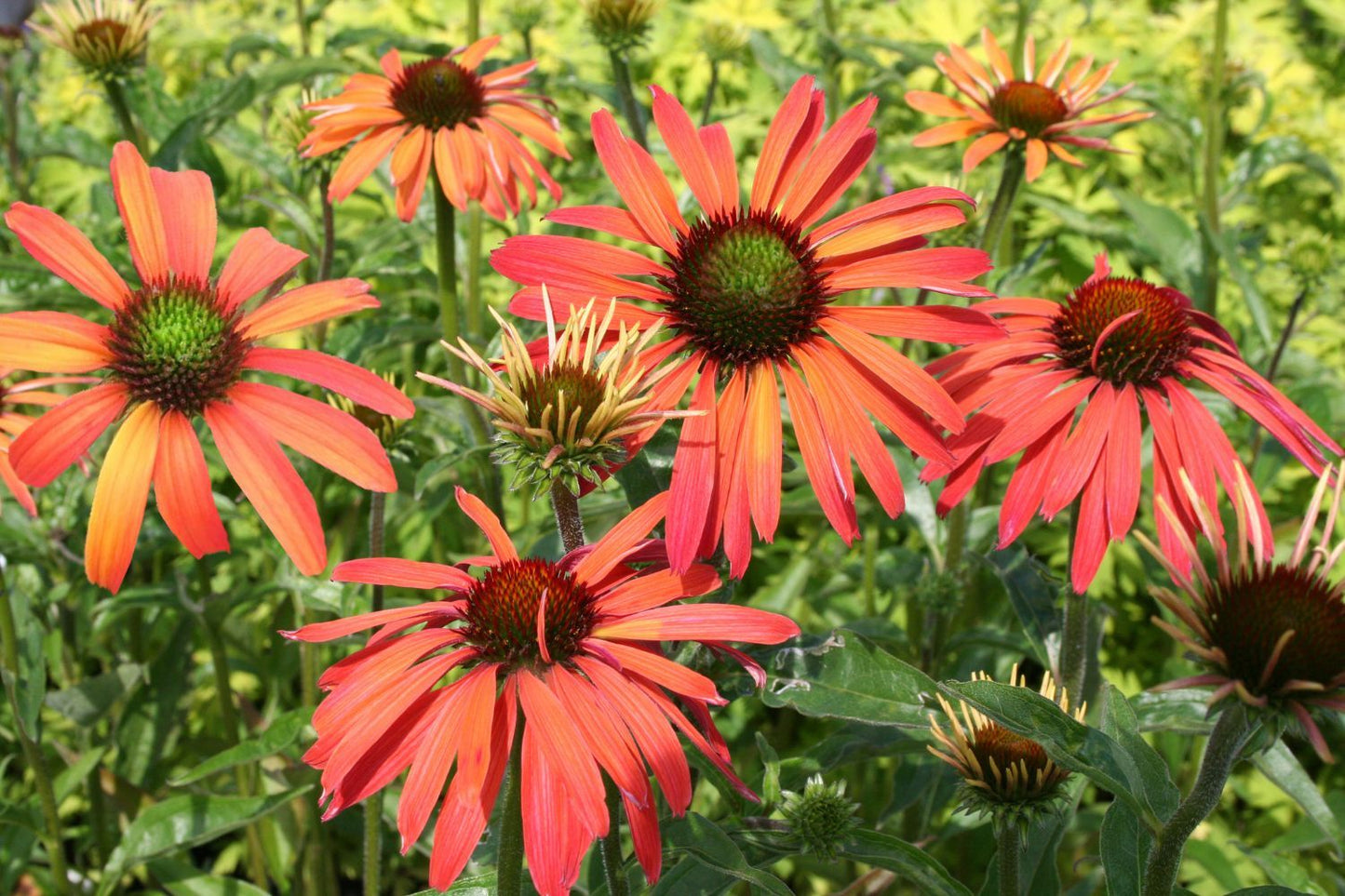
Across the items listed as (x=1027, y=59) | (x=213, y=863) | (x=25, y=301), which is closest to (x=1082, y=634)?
(x=1027, y=59)

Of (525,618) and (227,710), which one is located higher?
(525,618)

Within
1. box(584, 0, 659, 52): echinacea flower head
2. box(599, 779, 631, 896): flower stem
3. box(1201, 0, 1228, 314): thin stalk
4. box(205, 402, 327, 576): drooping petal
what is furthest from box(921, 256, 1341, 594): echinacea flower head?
box(1201, 0, 1228, 314): thin stalk

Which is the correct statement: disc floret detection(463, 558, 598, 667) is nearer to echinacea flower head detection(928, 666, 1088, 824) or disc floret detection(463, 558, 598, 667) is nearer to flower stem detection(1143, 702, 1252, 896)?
echinacea flower head detection(928, 666, 1088, 824)

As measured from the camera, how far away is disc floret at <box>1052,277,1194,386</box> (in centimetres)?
120

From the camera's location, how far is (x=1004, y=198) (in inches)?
66.2

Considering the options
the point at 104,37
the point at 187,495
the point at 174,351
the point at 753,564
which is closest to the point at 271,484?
the point at 187,495

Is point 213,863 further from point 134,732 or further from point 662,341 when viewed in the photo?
point 662,341

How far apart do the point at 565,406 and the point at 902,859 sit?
1.85 feet

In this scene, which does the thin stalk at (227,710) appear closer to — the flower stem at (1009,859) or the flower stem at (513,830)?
the flower stem at (513,830)

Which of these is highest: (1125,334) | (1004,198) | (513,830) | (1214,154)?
(1214,154)

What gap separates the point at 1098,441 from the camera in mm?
1132

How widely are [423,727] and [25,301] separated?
4.75ft

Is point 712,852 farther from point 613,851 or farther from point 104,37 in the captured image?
point 104,37

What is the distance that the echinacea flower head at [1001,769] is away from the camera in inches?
42.5
